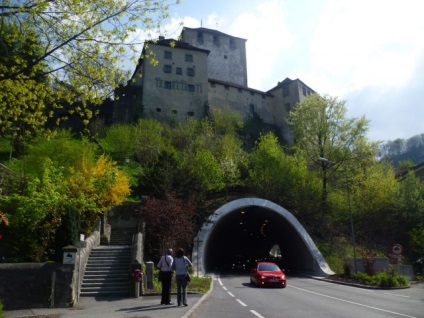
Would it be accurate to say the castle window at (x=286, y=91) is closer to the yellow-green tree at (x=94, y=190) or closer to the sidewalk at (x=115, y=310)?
the yellow-green tree at (x=94, y=190)

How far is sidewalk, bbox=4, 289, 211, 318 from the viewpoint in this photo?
1034 centimetres

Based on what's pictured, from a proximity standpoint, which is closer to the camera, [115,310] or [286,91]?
[115,310]

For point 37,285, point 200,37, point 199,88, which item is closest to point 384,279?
point 37,285

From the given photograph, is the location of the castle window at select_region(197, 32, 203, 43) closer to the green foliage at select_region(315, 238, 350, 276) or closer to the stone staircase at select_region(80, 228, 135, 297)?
the green foliage at select_region(315, 238, 350, 276)

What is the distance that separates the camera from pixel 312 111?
42.0 metres

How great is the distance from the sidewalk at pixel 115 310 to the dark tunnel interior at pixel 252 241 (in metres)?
18.8

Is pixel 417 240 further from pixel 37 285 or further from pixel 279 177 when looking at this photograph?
pixel 37 285

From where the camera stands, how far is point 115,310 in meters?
11.4

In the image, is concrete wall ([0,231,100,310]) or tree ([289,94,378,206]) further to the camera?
tree ([289,94,378,206])

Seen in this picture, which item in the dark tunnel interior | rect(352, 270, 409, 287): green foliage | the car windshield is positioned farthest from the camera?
the dark tunnel interior

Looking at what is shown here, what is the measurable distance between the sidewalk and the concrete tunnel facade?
41.1ft

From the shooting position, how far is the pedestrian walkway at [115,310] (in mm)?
10352

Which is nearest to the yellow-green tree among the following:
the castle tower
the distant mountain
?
the castle tower

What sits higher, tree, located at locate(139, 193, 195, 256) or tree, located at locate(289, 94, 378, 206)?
tree, located at locate(289, 94, 378, 206)
